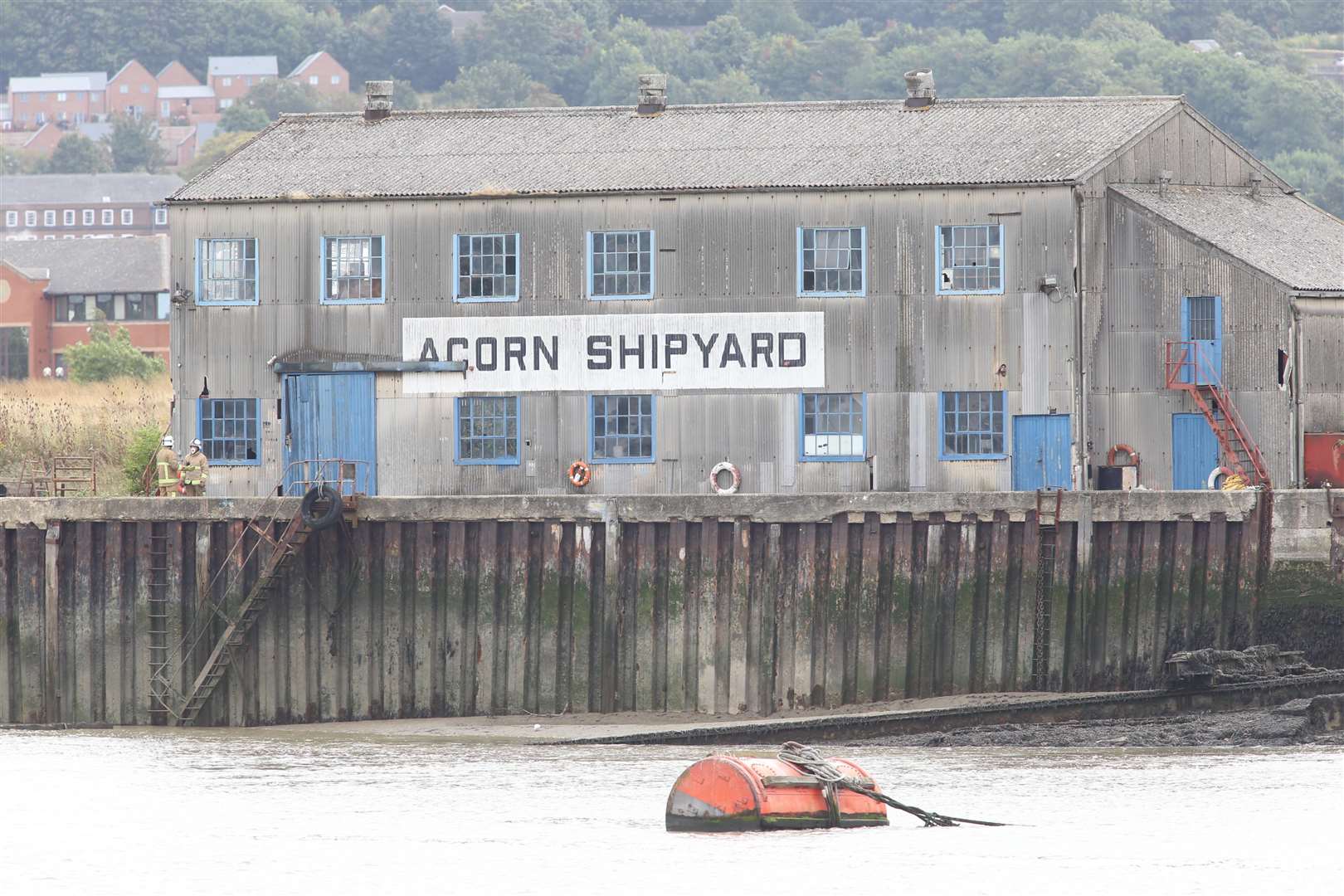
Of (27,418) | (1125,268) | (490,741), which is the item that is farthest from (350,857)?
(27,418)

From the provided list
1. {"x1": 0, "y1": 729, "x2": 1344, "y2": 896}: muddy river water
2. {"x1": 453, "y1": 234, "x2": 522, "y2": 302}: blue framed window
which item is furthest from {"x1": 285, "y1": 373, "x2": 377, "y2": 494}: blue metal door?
{"x1": 0, "y1": 729, "x2": 1344, "y2": 896}: muddy river water

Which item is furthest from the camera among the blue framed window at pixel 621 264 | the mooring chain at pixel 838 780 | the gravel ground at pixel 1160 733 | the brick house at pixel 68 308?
the brick house at pixel 68 308

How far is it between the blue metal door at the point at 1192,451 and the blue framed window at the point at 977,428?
2.99m

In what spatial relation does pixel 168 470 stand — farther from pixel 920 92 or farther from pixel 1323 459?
pixel 1323 459

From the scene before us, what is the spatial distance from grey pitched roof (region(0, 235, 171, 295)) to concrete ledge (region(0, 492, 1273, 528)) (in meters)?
77.9

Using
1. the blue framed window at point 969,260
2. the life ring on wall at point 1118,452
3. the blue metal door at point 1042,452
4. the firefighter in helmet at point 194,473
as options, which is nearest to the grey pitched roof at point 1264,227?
the blue framed window at point 969,260

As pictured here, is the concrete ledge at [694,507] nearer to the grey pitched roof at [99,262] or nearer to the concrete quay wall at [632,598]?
the concrete quay wall at [632,598]

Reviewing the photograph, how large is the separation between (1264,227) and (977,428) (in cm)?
637

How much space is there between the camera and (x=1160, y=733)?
33.3 metres

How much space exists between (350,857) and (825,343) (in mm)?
15962

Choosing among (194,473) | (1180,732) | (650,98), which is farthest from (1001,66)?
(1180,732)

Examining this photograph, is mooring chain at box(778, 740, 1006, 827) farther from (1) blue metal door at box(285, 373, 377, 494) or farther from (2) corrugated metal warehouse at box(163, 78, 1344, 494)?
(1) blue metal door at box(285, 373, 377, 494)

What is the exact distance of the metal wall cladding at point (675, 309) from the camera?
39.7m

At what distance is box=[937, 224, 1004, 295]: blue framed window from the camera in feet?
130
